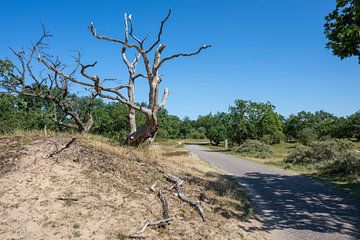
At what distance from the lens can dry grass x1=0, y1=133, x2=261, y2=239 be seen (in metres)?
5.15

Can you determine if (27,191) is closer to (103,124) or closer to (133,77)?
(133,77)

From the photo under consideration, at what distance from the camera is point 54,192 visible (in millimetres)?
6059

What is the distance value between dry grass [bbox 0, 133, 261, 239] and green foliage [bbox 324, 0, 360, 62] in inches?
266

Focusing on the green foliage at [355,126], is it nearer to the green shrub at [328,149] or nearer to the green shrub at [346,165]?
the green shrub at [328,149]

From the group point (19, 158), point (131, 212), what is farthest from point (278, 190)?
point (19, 158)

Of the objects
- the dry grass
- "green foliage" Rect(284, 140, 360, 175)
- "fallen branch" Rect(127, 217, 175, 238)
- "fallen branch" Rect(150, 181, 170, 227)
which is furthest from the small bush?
"fallen branch" Rect(127, 217, 175, 238)

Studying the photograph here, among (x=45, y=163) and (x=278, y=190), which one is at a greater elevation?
(x=45, y=163)

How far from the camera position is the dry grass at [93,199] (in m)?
5.15

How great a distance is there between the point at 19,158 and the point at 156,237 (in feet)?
14.3

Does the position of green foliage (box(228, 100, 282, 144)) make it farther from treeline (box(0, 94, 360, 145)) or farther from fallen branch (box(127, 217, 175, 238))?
fallen branch (box(127, 217, 175, 238))

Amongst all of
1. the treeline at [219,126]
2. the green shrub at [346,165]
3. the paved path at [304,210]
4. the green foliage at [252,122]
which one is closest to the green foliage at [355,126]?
the treeline at [219,126]

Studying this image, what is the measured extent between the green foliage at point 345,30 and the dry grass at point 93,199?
6.75 m

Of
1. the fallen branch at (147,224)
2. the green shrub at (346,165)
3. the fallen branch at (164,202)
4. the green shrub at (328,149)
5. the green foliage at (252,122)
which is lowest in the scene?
the fallen branch at (147,224)

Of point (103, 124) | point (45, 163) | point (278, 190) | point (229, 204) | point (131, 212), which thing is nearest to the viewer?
point (131, 212)
